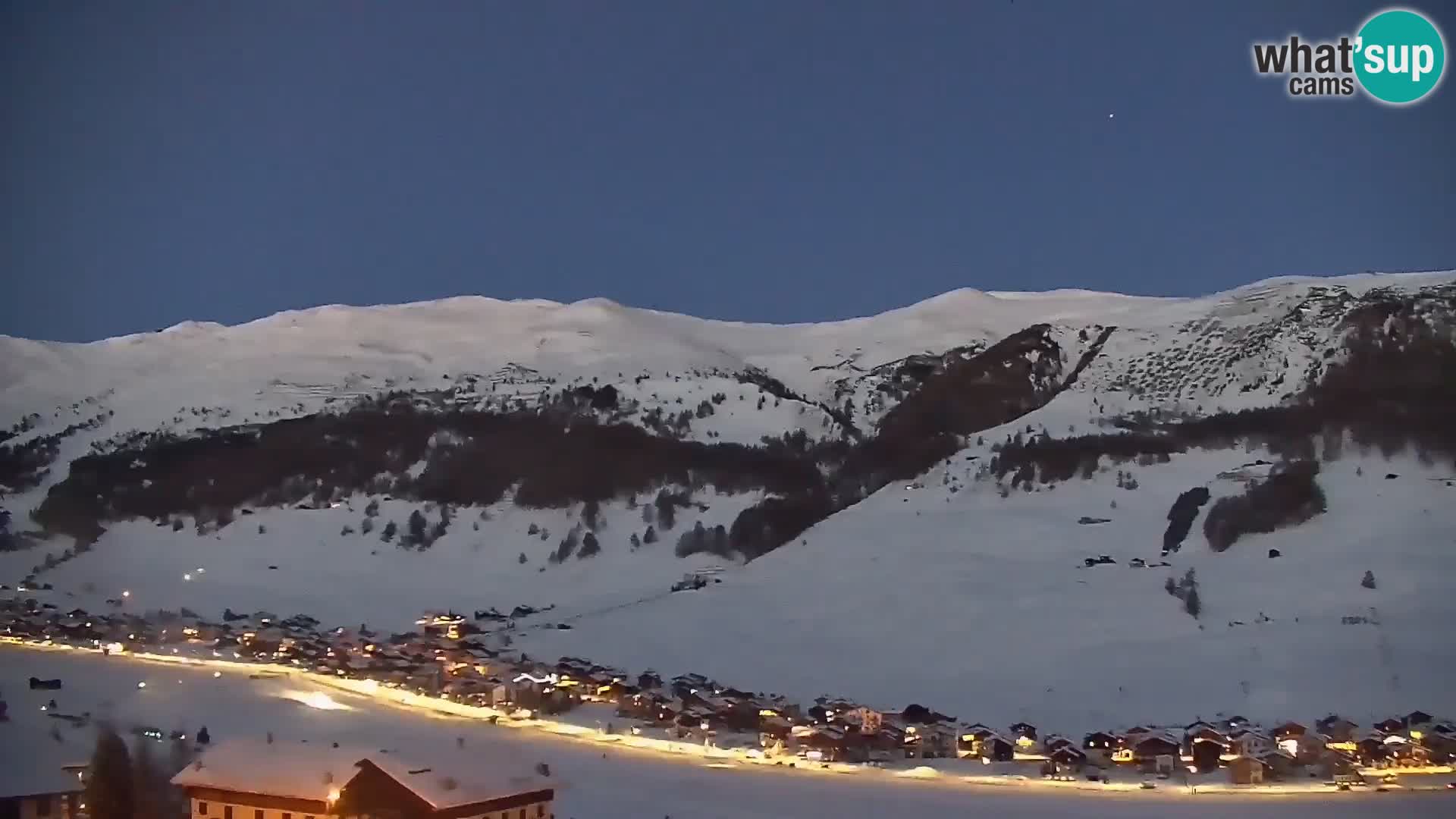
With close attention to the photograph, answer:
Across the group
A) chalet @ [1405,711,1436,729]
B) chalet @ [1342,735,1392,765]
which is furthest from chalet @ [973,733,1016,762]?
chalet @ [1405,711,1436,729]

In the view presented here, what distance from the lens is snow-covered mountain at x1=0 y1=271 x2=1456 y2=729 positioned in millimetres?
18656

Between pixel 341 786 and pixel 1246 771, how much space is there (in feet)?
29.3

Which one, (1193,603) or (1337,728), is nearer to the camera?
(1337,728)

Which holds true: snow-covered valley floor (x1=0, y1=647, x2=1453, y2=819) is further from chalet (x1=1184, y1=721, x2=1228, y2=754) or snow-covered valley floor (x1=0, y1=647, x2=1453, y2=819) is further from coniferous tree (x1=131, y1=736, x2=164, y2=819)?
chalet (x1=1184, y1=721, x2=1228, y2=754)

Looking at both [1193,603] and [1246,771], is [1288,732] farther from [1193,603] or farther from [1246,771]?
[1193,603]

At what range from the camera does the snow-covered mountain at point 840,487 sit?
18.7 meters

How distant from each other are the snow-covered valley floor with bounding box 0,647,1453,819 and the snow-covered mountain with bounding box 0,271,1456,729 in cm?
370

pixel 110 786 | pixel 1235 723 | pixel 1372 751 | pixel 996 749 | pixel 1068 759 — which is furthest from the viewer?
pixel 1235 723

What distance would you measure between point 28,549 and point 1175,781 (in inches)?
712

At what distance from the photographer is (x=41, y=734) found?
9945 mm

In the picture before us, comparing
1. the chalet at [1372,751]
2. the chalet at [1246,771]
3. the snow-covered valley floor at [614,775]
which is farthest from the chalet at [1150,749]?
the chalet at [1372,751]

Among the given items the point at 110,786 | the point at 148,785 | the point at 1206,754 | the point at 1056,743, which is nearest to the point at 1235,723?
the point at 1206,754

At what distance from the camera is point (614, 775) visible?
43.3 ft

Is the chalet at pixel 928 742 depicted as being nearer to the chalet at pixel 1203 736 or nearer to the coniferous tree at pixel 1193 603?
the chalet at pixel 1203 736
